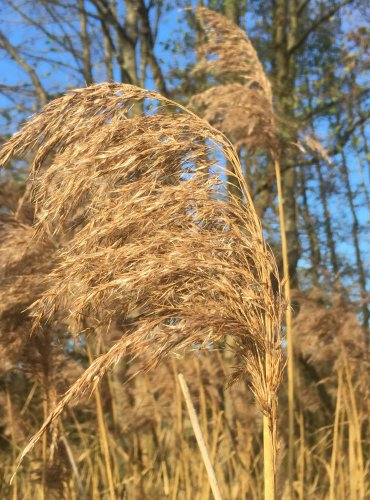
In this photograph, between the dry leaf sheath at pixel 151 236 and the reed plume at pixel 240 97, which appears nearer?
the dry leaf sheath at pixel 151 236

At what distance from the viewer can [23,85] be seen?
1048 centimetres

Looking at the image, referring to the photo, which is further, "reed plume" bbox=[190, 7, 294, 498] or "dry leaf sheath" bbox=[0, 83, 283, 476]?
"reed plume" bbox=[190, 7, 294, 498]

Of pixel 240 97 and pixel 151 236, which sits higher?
pixel 240 97

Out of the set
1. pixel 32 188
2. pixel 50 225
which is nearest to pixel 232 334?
pixel 50 225

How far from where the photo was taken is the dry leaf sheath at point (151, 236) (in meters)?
1.58

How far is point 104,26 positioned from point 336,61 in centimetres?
399

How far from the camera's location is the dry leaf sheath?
1.58 metres

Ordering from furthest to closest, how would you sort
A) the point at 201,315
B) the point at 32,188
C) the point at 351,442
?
the point at 351,442, the point at 32,188, the point at 201,315

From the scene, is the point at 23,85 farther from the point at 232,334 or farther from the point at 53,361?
the point at 232,334

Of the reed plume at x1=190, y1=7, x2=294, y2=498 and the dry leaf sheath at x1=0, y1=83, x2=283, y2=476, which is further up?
the reed plume at x1=190, y1=7, x2=294, y2=498

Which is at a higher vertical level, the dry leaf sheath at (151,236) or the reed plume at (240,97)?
the reed plume at (240,97)

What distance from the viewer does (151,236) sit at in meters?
1.65

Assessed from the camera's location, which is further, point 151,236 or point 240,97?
point 240,97

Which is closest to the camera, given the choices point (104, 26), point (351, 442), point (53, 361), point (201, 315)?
point (201, 315)
